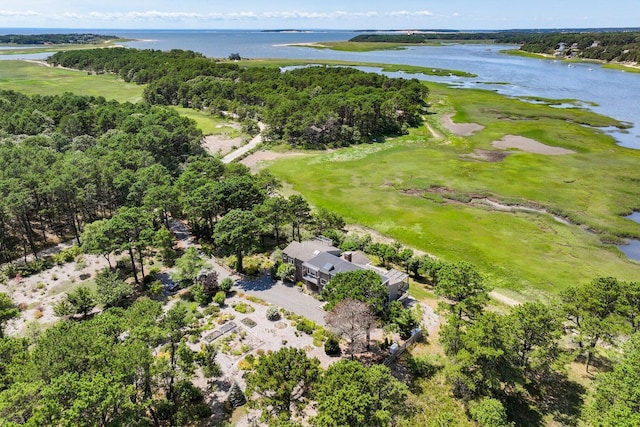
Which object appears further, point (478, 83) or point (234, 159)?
point (478, 83)

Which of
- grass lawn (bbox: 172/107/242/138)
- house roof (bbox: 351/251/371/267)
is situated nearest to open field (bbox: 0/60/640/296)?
grass lawn (bbox: 172/107/242/138)

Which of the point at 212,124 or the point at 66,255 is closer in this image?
the point at 66,255

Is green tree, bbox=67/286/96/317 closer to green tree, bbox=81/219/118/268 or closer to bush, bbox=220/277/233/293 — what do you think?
green tree, bbox=81/219/118/268

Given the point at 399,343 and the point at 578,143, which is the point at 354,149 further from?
the point at 399,343

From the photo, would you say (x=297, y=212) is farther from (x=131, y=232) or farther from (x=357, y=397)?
(x=357, y=397)

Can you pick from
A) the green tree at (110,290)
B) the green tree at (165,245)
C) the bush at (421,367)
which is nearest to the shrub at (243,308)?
the green tree at (110,290)

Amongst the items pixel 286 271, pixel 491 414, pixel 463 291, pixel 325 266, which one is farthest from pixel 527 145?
pixel 491 414

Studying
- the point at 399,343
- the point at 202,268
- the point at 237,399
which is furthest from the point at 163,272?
the point at 399,343
